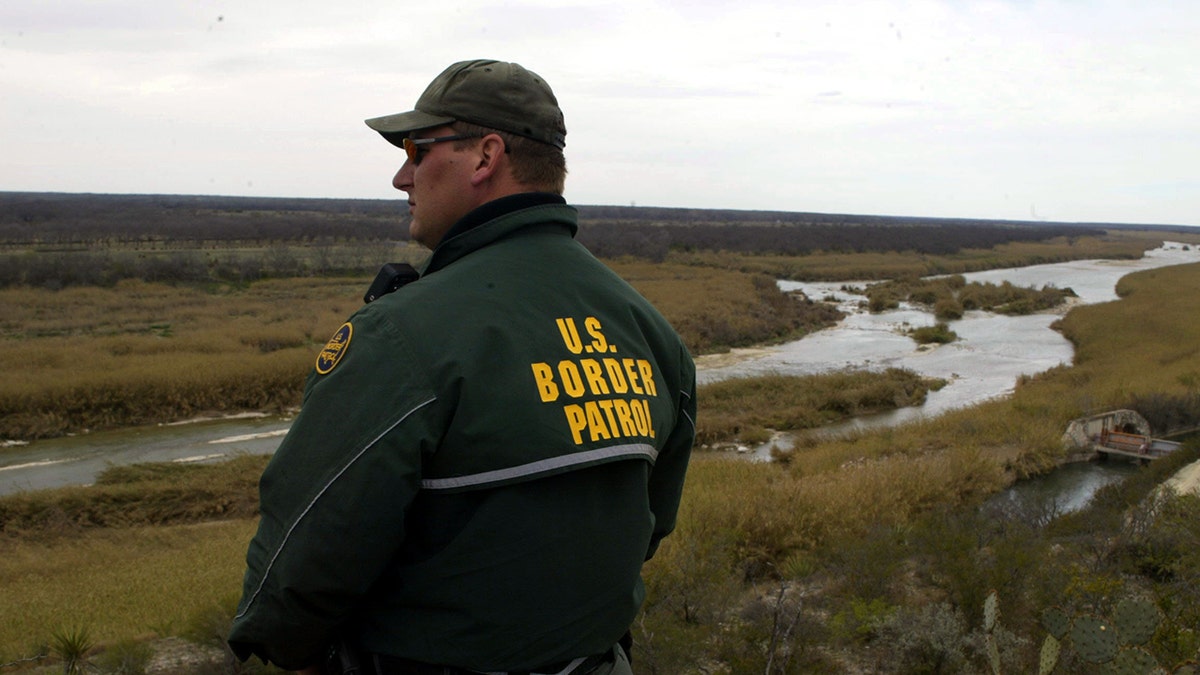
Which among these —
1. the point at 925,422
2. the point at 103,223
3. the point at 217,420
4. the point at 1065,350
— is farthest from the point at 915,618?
the point at 103,223

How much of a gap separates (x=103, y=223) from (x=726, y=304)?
61699 mm

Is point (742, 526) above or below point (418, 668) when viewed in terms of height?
below

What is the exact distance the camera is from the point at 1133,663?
288 centimetres

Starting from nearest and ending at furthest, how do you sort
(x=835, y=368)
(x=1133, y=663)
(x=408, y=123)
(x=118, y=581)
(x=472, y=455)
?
(x=472, y=455), (x=408, y=123), (x=1133, y=663), (x=118, y=581), (x=835, y=368)

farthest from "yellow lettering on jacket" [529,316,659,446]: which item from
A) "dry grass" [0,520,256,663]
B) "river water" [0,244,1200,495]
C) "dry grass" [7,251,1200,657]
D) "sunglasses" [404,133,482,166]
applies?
"river water" [0,244,1200,495]

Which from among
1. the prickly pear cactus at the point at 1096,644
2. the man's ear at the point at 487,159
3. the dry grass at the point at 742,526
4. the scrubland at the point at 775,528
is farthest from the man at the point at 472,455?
the dry grass at the point at 742,526

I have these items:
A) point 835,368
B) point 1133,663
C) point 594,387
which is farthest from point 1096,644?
point 835,368

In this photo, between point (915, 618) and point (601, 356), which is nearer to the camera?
point (601, 356)

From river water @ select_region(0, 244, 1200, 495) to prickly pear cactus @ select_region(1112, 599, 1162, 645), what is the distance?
12905 mm

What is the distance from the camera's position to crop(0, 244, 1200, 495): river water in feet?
52.3

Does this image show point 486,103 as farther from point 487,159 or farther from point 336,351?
point 336,351

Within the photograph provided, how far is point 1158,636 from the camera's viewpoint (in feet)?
13.0

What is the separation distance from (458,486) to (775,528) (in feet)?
25.7

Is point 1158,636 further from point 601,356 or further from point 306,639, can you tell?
point 306,639
